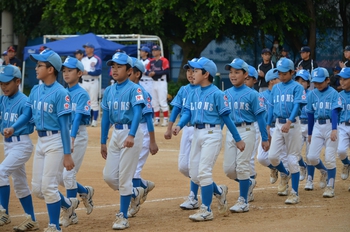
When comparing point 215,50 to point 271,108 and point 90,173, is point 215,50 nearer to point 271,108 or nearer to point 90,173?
point 90,173

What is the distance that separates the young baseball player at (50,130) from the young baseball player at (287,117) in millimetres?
3935

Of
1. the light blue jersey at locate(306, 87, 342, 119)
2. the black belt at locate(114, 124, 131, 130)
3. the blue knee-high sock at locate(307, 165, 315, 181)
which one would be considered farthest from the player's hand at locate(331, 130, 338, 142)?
the black belt at locate(114, 124, 131, 130)

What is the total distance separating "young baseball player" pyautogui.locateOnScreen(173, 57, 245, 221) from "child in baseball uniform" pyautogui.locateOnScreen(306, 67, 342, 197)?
2.68 metres

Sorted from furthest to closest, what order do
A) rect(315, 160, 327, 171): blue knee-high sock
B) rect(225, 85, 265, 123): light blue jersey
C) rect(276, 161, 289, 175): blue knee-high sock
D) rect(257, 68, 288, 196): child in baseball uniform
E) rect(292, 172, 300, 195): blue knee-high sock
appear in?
rect(315, 160, 327, 171): blue knee-high sock, rect(257, 68, 288, 196): child in baseball uniform, rect(276, 161, 289, 175): blue knee-high sock, rect(292, 172, 300, 195): blue knee-high sock, rect(225, 85, 265, 123): light blue jersey

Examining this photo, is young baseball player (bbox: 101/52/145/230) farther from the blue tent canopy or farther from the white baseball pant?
the blue tent canopy

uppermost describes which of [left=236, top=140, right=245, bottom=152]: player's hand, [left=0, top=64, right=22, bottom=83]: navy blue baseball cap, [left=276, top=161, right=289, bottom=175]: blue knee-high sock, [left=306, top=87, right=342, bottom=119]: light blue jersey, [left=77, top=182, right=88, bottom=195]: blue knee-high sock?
Answer: [left=0, top=64, right=22, bottom=83]: navy blue baseball cap

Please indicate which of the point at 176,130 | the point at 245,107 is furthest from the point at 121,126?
the point at 245,107

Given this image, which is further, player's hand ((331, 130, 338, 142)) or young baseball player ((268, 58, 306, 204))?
player's hand ((331, 130, 338, 142))

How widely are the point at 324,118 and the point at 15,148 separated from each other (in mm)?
5234

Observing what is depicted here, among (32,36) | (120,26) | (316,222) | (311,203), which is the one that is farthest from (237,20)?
(316,222)

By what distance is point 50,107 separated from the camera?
27.8ft

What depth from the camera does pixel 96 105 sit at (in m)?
20.7

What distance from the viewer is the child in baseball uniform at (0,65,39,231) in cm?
904

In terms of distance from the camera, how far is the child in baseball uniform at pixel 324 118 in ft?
38.7
